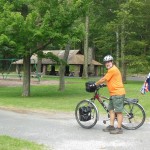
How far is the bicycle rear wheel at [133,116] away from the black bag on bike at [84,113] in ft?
3.07

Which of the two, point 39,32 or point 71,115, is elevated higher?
point 39,32

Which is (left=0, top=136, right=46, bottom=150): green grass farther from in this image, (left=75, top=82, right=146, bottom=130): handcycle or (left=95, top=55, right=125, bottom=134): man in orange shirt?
(left=75, top=82, right=146, bottom=130): handcycle

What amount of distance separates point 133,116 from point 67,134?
187 centimetres

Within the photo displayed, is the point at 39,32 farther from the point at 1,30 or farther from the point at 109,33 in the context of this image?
the point at 109,33

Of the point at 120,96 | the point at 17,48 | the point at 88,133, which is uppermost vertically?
the point at 17,48

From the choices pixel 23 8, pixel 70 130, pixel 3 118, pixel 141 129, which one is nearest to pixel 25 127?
pixel 70 130

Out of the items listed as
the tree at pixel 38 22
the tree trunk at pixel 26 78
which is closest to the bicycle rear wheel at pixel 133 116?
the tree at pixel 38 22

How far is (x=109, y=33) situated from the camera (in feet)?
134

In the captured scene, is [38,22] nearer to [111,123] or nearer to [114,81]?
[114,81]

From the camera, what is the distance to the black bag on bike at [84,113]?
1097cm

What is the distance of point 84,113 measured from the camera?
11.0m

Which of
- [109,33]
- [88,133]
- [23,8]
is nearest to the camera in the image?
[88,133]

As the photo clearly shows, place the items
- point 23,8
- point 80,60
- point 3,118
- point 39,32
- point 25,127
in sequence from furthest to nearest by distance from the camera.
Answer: point 80,60
point 23,8
point 39,32
point 3,118
point 25,127

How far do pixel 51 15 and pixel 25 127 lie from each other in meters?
10.4
